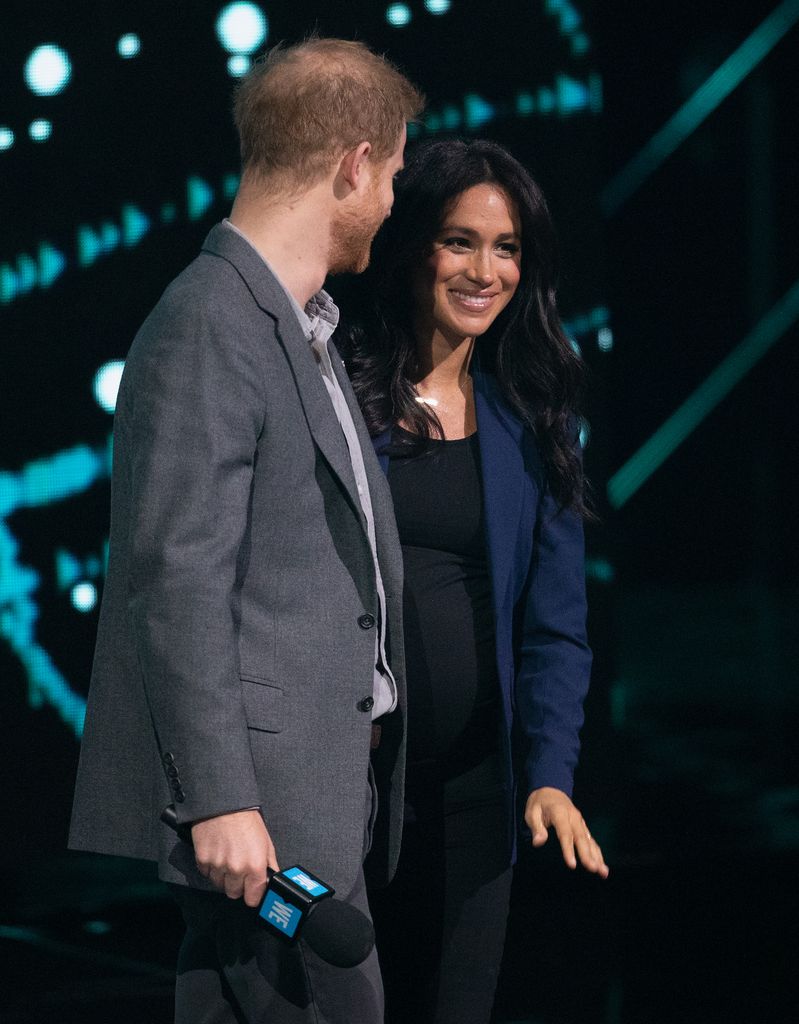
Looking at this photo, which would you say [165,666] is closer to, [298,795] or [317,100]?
[298,795]

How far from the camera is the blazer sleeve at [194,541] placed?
1.24m

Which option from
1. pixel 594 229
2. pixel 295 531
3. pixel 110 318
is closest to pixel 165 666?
pixel 295 531

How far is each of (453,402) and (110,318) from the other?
1263 mm

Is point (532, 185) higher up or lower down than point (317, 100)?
lower down

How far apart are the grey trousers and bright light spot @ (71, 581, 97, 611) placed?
63.4 inches

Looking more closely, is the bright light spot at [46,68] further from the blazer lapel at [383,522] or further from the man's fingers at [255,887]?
the man's fingers at [255,887]

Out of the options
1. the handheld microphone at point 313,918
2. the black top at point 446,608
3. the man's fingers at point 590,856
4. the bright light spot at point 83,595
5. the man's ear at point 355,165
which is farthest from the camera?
the bright light spot at point 83,595

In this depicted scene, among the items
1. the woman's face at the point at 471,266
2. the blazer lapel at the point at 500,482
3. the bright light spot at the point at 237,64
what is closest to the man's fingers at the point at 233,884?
the blazer lapel at the point at 500,482

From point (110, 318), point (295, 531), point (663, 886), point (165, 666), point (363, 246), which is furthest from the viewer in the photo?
point (663, 886)

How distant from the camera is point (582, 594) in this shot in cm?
189

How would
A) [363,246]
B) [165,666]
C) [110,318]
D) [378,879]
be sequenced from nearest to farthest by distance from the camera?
[165,666], [363,246], [378,879], [110,318]

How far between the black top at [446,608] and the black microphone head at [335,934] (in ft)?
1.79

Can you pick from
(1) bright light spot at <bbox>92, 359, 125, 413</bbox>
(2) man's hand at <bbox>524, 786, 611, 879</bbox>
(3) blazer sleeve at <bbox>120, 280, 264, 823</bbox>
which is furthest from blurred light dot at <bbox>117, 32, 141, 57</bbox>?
(2) man's hand at <bbox>524, 786, 611, 879</bbox>

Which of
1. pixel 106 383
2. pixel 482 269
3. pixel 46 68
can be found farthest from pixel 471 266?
pixel 46 68
